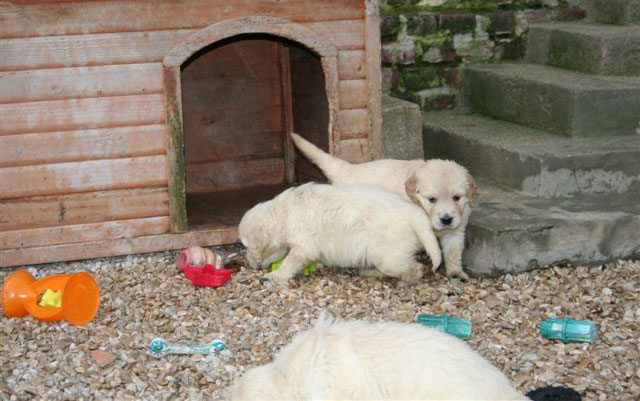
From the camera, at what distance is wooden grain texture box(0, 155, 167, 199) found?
5.58 meters

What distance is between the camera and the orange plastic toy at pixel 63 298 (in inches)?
183

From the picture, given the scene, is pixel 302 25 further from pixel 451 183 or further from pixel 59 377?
pixel 59 377

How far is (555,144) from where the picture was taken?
6258 millimetres

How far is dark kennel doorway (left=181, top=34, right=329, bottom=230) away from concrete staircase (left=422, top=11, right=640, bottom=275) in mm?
1209

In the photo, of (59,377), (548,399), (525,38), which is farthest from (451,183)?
(525,38)

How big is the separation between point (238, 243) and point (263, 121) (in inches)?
76.3

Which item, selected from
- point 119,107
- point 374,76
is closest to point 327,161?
point 374,76

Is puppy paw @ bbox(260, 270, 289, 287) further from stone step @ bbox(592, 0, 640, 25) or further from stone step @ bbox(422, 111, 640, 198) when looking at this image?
stone step @ bbox(592, 0, 640, 25)

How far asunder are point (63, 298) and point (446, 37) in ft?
14.4

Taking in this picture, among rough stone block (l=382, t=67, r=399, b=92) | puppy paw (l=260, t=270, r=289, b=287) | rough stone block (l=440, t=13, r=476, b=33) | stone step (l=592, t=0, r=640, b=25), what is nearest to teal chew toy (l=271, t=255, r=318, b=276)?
puppy paw (l=260, t=270, r=289, b=287)

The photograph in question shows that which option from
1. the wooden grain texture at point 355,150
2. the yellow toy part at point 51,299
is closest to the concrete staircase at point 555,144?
the wooden grain texture at point 355,150

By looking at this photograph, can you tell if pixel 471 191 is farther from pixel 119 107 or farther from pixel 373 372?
pixel 373 372

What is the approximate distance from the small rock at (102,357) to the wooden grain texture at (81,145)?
1.75 m

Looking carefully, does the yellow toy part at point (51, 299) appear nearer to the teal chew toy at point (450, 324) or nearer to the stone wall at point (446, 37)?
the teal chew toy at point (450, 324)
